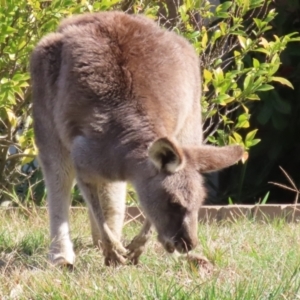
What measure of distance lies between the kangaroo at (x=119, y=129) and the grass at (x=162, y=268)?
189 millimetres

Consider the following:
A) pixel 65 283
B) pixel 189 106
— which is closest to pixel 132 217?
pixel 189 106

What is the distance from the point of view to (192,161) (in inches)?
193

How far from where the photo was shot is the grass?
4.05 meters

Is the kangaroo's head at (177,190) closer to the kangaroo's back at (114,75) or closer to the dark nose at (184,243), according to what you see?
the dark nose at (184,243)

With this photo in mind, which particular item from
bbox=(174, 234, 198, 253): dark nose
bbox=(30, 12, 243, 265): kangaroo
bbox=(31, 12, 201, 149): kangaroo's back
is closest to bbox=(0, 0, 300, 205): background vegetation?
bbox=(31, 12, 201, 149): kangaroo's back

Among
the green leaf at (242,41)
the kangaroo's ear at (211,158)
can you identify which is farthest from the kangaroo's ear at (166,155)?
the green leaf at (242,41)

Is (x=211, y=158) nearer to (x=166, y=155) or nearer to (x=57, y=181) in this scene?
(x=166, y=155)

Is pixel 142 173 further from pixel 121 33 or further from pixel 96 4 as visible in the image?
pixel 96 4

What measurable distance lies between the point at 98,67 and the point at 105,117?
0.31m

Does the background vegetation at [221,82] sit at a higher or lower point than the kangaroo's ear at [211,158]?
lower

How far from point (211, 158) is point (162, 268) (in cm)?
67

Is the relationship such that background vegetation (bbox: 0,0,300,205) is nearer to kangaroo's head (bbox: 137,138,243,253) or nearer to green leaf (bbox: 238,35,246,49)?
green leaf (bbox: 238,35,246,49)

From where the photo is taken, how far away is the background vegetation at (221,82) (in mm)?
6332

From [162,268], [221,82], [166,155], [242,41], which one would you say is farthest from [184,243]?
[242,41]
